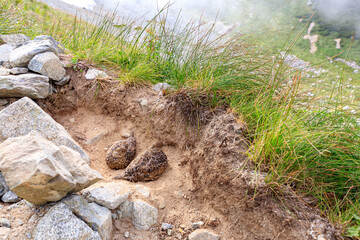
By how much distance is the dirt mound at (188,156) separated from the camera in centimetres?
221

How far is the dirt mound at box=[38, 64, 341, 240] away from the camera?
2.21 metres

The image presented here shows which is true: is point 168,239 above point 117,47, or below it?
below

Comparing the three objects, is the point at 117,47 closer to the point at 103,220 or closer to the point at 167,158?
the point at 167,158

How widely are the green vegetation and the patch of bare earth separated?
7.1 inches

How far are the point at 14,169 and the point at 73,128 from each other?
2199 mm

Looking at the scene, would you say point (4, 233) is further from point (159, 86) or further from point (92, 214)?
point (159, 86)

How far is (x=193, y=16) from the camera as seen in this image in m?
4.43

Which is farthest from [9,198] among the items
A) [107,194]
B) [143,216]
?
[143,216]

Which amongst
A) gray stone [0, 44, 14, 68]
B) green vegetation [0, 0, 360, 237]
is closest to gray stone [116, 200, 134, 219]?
green vegetation [0, 0, 360, 237]

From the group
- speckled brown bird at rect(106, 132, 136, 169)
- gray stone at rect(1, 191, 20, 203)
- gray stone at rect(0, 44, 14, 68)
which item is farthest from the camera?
gray stone at rect(0, 44, 14, 68)

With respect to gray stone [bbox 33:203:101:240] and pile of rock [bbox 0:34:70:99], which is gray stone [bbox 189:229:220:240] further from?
pile of rock [bbox 0:34:70:99]

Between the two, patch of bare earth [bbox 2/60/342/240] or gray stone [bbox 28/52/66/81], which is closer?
patch of bare earth [bbox 2/60/342/240]

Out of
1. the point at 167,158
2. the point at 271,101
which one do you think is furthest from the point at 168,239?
the point at 271,101

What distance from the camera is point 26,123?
8.95 ft
